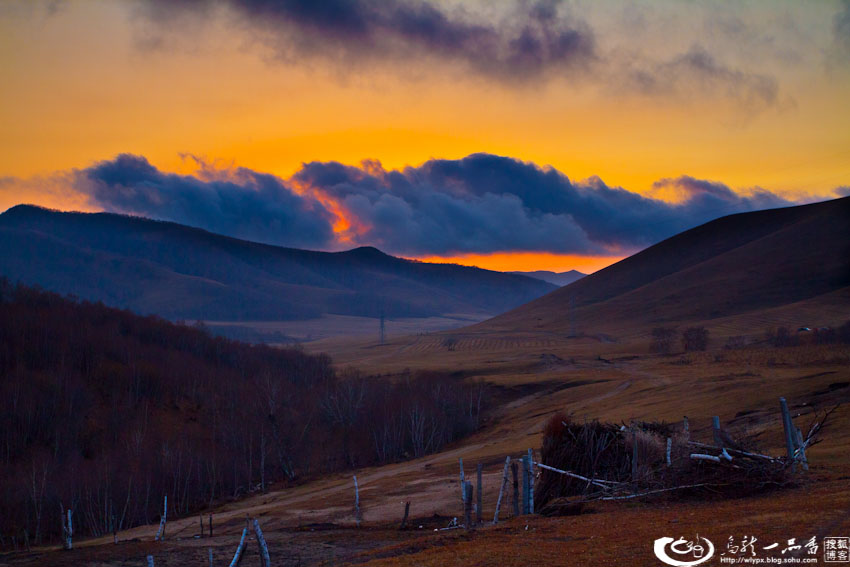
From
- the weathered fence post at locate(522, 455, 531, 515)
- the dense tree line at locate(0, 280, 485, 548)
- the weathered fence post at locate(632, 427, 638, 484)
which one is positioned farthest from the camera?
the dense tree line at locate(0, 280, 485, 548)

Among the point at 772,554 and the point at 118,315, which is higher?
the point at 118,315

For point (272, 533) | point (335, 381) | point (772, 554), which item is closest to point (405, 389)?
point (335, 381)

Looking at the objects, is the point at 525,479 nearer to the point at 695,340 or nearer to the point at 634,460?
the point at 634,460

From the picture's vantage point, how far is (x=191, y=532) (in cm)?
4941

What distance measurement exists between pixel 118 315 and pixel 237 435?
8002cm

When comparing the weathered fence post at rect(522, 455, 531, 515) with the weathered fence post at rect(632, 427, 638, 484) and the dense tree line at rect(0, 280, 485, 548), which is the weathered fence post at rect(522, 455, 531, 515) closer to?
the weathered fence post at rect(632, 427, 638, 484)

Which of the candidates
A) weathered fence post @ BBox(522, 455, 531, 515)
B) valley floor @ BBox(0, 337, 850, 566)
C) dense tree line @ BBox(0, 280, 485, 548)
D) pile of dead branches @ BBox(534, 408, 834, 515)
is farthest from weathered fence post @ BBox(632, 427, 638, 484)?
dense tree line @ BBox(0, 280, 485, 548)

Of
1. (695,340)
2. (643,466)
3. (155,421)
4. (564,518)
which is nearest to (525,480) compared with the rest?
(564,518)

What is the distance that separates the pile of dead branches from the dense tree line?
132 feet

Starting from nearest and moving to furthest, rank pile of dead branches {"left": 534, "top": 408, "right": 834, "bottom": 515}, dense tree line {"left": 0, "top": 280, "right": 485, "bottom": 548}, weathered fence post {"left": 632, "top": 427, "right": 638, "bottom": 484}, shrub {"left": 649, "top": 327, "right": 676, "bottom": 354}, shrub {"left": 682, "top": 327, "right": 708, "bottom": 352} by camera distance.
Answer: pile of dead branches {"left": 534, "top": 408, "right": 834, "bottom": 515} → weathered fence post {"left": 632, "top": 427, "right": 638, "bottom": 484} → dense tree line {"left": 0, "top": 280, "right": 485, "bottom": 548} → shrub {"left": 682, "top": 327, "right": 708, "bottom": 352} → shrub {"left": 649, "top": 327, "right": 676, "bottom": 354}

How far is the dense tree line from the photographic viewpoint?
6700 centimetres

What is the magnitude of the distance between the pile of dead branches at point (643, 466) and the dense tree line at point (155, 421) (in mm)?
40146

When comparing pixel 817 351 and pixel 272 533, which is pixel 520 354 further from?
pixel 272 533

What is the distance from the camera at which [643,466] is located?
2561 centimetres
